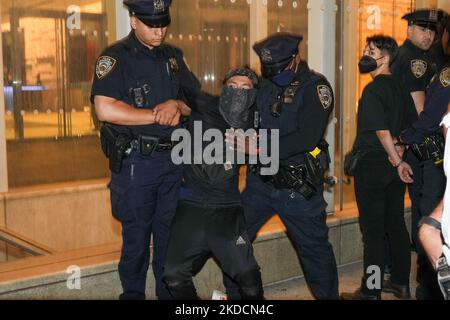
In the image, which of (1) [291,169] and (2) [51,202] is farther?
(2) [51,202]

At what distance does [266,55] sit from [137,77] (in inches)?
27.4

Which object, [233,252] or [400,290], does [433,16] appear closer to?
[400,290]

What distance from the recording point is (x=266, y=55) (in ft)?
10.9

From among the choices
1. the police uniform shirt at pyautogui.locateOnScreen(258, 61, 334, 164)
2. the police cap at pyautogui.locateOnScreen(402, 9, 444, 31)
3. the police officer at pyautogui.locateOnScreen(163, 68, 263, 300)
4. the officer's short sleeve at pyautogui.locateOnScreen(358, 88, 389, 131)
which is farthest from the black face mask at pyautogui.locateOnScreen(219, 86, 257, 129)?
the police cap at pyautogui.locateOnScreen(402, 9, 444, 31)

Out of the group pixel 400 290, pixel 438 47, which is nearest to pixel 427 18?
pixel 438 47

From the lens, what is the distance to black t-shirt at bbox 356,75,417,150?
400 cm

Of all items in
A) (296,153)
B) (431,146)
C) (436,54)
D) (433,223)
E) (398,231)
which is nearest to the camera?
(433,223)

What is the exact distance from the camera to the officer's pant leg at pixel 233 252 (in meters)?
3.05
